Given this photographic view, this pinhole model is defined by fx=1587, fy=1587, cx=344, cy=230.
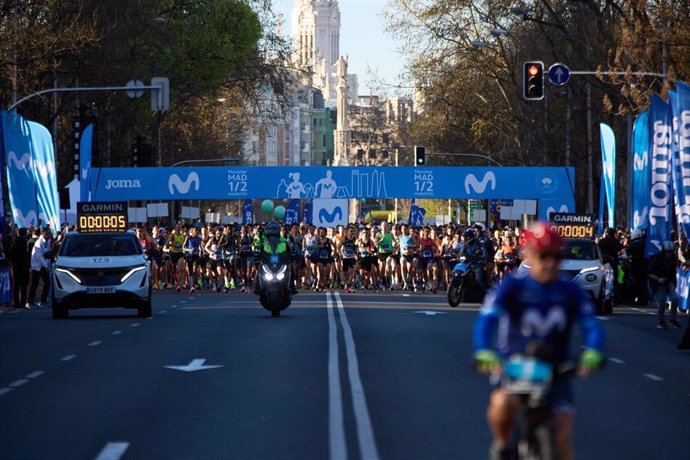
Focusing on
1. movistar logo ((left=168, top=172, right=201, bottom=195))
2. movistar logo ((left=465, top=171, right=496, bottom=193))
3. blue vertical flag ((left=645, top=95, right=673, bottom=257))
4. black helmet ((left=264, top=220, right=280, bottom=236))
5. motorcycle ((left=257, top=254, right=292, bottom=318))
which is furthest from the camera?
movistar logo ((left=465, top=171, right=496, bottom=193))

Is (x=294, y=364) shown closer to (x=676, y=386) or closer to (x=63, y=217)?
(x=676, y=386)

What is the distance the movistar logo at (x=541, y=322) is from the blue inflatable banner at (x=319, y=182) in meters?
48.3

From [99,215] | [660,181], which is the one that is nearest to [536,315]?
[660,181]

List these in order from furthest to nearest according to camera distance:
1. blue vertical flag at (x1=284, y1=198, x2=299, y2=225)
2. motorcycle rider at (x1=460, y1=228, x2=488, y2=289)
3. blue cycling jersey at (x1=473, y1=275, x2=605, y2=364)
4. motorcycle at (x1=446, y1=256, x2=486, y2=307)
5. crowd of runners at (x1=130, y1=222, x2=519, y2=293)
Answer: blue vertical flag at (x1=284, y1=198, x2=299, y2=225)
crowd of runners at (x1=130, y1=222, x2=519, y2=293)
motorcycle at (x1=446, y1=256, x2=486, y2=307)
motorcycle rider at (x1=460, y1=228, x2=488, y2=289)
blue cycling jersey at (x1=473, y1=275, x2=605, y2=364)

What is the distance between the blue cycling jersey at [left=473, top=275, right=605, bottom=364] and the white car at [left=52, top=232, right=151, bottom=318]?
21335mm

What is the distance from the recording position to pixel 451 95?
77.5 meters

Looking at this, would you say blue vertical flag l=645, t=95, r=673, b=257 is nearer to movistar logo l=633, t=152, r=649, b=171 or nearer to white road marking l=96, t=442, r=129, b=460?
movistar logo l=633, t=152, r=649, b=171

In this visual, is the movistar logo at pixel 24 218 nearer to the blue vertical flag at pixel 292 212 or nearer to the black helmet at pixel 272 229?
the black helmet at pixel 272 229

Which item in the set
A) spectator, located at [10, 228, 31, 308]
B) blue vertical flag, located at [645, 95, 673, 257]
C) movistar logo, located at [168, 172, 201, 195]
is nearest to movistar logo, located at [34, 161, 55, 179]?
spectator, located at [10, 228, 31, 308]

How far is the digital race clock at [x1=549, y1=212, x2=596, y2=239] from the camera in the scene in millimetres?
38188

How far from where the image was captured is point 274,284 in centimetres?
2906

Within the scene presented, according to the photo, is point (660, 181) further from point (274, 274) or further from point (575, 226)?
point (274, 274)

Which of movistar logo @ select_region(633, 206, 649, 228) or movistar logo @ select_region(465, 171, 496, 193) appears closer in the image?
movistar logo @ select_region(633, 206, 649, 228)

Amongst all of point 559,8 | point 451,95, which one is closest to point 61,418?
point 559,8
